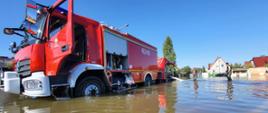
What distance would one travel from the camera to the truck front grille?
28.3ft

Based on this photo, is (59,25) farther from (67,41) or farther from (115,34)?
(115,34)

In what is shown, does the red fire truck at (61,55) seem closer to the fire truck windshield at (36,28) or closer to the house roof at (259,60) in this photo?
the fire truck windshield at (36,28)

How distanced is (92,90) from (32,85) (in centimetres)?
213

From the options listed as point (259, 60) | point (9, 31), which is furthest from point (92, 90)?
point (259, 60)

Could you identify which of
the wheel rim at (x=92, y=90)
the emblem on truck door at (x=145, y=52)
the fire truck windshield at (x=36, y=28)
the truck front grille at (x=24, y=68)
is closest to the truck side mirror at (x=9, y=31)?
the fire truck windshield at (x=36, y=28)

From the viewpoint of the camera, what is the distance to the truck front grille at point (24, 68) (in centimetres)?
864

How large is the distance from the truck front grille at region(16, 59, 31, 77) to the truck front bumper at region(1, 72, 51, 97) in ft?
0.60

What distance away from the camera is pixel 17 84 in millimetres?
9094

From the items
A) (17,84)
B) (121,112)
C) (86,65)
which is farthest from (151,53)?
(121,112)

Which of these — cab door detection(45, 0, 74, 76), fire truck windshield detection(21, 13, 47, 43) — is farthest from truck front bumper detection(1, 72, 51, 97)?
fire truck windshield detection(21, 13, 47, 43)

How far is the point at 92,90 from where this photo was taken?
9.58 meters

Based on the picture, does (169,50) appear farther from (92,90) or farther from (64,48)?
(64,48)

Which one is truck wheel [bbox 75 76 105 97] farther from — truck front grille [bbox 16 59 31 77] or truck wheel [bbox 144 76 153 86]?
truck wheel [bbox 144 76 153 86]

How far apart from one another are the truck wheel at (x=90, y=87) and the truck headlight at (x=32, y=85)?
1.35 meters
